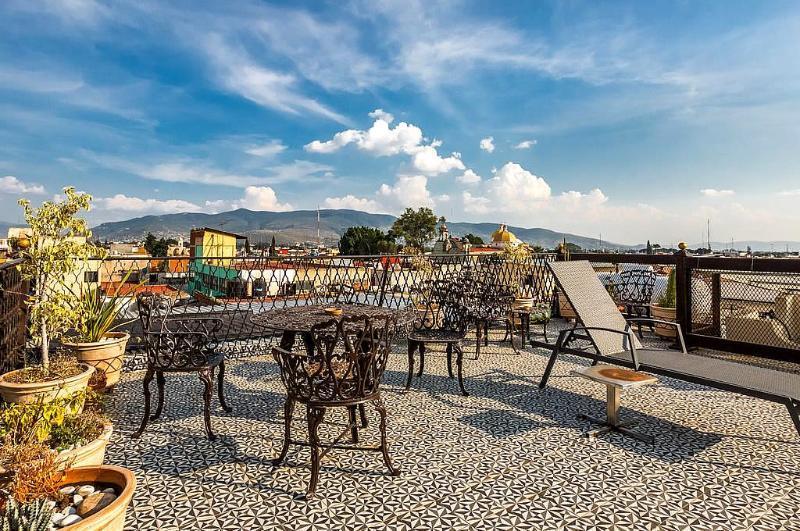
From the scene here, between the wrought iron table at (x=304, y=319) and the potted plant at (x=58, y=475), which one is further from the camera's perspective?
the wrought iron table at (x=304, y=319)

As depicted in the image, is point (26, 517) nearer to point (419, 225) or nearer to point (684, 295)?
point (684, 295)

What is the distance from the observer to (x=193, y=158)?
33281 millimetres

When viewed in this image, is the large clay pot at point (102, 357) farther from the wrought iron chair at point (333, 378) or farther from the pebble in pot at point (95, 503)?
the pebble in pot at point (95, 503)

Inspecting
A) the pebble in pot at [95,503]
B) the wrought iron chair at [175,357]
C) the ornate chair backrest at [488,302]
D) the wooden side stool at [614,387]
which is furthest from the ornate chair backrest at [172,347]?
the ornate chair backrest at [488,302]

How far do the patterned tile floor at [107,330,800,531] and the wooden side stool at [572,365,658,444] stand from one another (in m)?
0.09

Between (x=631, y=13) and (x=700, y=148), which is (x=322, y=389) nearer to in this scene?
(x=631, y=13)

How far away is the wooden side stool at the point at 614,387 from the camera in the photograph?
9.05 feet

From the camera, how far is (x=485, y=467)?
241 cm

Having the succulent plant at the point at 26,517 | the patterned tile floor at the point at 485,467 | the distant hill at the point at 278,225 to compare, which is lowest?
the patterned tile floor at the point at 485,467

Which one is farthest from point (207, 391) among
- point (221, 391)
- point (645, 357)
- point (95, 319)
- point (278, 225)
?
point (278, 225)

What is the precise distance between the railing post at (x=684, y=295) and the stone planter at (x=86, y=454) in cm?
587

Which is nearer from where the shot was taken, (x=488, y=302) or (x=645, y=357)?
(x=645, y=357)

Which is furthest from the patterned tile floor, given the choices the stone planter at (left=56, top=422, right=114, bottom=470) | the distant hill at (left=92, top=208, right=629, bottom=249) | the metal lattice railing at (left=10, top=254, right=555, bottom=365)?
the distant hill at (left=92, top=208, right=629, bottom=249)

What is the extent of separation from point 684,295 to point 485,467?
4.22 metres
